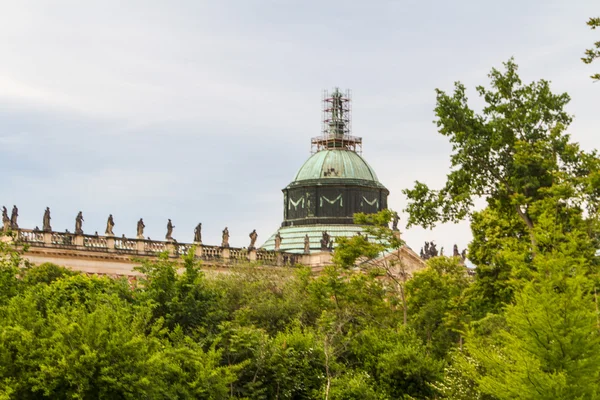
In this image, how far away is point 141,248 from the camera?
84562 mm

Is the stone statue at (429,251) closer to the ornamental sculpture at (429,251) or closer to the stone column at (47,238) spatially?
the ornamental sculpture at (429,251)

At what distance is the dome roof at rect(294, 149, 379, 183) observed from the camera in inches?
4247

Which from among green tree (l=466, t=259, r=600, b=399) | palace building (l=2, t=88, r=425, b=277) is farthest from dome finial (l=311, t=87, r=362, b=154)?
green tree (l=466, t=259, r=600, b=399)

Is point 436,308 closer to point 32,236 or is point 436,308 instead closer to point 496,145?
point 496,145

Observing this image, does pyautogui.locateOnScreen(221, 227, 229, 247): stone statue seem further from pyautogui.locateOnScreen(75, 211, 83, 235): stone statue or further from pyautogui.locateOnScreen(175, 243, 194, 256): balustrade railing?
pyautogui.locateOnScreen(75, 211, 83, 235): stone statue

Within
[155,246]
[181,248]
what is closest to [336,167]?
[181,248]

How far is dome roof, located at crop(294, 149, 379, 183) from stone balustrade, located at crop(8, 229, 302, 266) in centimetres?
1350

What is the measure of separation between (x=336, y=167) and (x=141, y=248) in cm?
2812

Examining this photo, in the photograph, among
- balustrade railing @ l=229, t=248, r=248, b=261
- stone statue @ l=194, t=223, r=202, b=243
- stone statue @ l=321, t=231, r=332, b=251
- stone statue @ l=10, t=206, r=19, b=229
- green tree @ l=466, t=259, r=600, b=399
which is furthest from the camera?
stone statue @ l=321, t=231, r=332, b=251

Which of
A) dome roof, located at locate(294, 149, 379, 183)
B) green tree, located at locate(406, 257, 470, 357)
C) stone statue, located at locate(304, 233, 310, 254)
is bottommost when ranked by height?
green tree, located at locate(406, 257, 470, 357)

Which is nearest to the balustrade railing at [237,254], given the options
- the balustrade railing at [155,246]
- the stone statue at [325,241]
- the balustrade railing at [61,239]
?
the balustrade railing at [155,246]

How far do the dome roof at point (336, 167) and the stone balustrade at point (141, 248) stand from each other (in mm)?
13499

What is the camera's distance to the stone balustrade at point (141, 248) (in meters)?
79.1

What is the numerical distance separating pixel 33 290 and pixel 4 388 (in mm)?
12775
